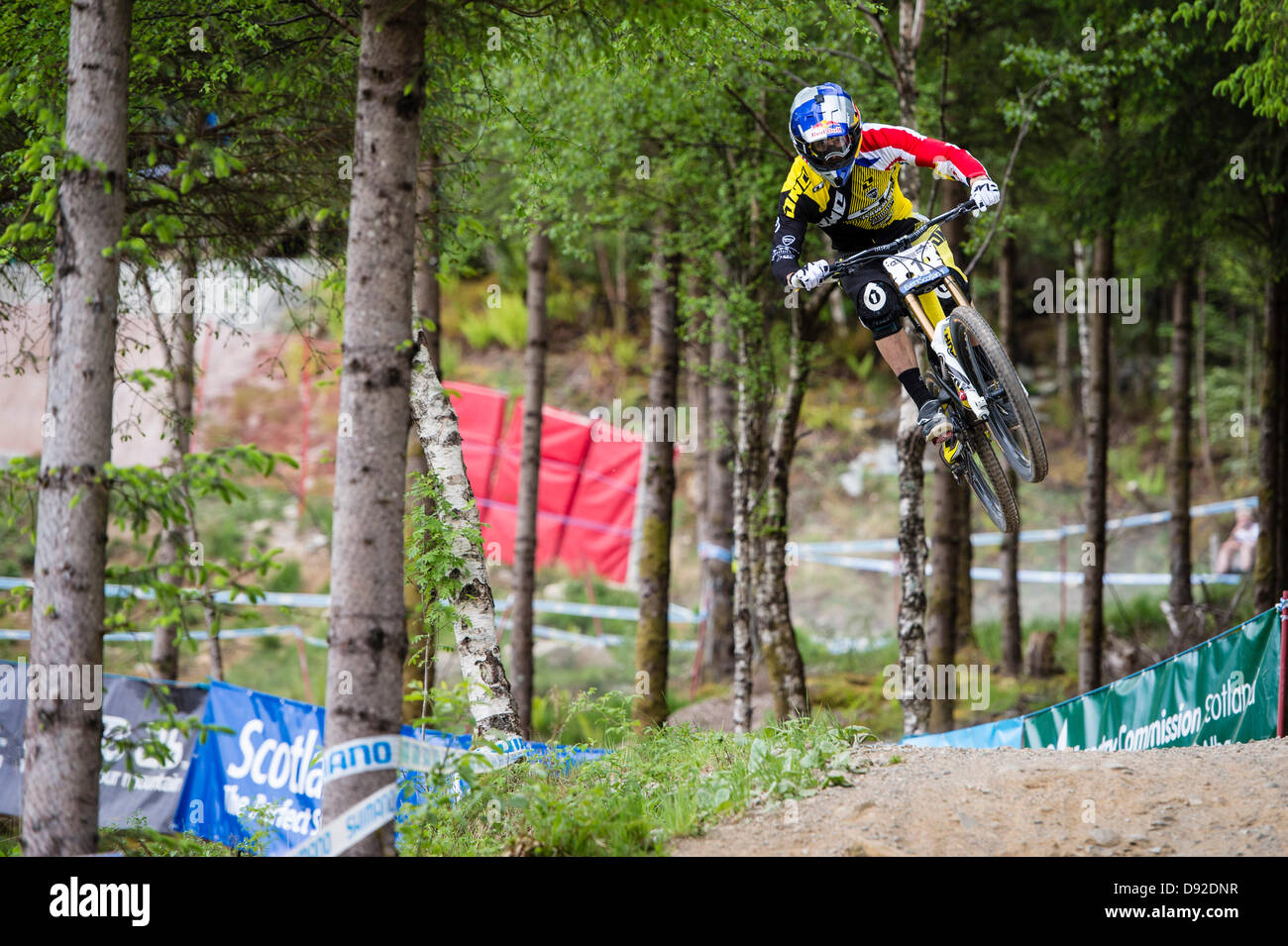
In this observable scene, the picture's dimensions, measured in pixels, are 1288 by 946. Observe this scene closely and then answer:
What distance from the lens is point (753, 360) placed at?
12.5 metres

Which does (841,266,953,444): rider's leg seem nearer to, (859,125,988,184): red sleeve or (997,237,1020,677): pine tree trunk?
(859,125,988,184): red sleeve

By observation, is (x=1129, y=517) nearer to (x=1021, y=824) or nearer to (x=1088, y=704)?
(x=1088, y=704)

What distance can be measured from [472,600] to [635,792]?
77.8 inches

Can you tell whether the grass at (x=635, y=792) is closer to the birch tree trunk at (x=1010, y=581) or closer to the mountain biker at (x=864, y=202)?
the mountain biker at (x=864, y=202)

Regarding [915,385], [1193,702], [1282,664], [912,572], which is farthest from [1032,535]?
[915,385]

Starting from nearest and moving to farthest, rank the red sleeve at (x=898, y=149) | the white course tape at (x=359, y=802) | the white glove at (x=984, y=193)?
the white course tape at (x=359, y=802) < the white glove at (x=984, y=193) < the red sleeve at (x=898, y=149)

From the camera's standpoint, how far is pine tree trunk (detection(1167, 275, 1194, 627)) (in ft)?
50.2

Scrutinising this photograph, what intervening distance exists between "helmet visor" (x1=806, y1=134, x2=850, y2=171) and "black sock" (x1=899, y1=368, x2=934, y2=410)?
1544mm

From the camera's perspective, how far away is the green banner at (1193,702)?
771cm

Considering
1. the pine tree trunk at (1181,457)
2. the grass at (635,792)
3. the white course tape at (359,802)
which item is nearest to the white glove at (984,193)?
the grass at (635,792)

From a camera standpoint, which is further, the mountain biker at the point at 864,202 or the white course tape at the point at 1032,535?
the white course tape at the point at 1032,535

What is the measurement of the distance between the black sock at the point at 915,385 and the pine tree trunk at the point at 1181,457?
932cm
